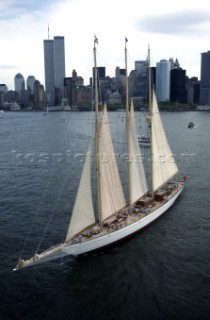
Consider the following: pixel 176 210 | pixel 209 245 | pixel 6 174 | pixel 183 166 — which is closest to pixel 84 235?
pixel 209 245

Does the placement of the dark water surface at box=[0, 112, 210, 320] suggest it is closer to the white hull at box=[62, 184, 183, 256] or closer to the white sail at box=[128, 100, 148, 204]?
the white hull at box=[62, 184, 183, 256]

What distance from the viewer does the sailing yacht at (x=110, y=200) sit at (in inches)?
1318

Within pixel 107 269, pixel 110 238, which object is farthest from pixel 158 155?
pixel 107 269

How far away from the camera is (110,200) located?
3816cm

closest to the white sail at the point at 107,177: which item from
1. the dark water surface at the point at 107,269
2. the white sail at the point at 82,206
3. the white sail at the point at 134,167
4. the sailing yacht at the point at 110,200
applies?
the sailing yacht at the point at 110,200

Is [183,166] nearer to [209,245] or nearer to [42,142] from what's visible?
[209,245]

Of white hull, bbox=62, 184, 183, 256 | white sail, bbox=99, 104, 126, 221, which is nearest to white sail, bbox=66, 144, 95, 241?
white hull, bbox=62, 184, 183, 256

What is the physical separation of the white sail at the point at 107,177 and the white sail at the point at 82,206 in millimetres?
2638

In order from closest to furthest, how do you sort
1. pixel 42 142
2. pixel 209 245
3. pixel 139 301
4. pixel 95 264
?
pixel 139 301, pixel 95 264, pixel 209 245, pixel 42 142

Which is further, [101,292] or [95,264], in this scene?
[95,264]

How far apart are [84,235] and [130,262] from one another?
202 inches

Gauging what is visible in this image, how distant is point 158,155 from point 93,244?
61.2ft

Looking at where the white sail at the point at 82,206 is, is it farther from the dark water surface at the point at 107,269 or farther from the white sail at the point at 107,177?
the dark water surface at the point at 107,269

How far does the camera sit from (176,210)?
158ft
